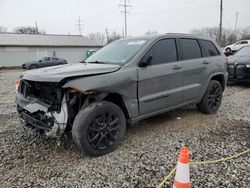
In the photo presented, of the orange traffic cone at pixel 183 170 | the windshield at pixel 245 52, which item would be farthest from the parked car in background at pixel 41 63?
the orange traffic cone at pixel 183 170

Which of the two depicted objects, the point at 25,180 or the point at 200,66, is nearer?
the point at 25,180

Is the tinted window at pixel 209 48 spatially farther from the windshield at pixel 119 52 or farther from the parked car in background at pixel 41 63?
the parked car in background at pixel 41 63

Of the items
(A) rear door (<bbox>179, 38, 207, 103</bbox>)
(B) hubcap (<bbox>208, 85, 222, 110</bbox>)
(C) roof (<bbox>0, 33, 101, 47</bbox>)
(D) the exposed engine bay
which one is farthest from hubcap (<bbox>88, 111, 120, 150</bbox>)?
(C) roof (<bbox>0, 33, 101, 47</bbox>)

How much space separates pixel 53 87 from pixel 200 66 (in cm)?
307

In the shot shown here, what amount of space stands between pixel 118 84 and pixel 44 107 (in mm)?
1116

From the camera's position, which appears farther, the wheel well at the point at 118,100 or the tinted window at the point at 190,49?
the tinted window at the point at 190,49

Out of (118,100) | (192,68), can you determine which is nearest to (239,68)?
(192,68)

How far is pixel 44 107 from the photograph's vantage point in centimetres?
338

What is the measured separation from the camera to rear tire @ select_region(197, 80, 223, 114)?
521 centimetres

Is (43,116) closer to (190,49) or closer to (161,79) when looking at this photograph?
(161,79)

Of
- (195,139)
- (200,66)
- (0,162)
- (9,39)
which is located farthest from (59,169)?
(9,39)

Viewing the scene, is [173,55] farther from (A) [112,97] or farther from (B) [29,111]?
(B) [29,111]

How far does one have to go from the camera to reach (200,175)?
116 inches

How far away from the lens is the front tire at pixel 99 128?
3215 millimetres
